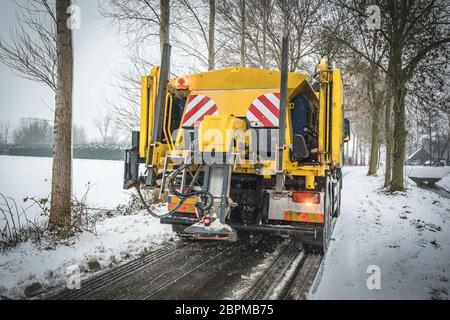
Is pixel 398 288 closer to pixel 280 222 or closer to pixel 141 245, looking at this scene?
pixel 280 222

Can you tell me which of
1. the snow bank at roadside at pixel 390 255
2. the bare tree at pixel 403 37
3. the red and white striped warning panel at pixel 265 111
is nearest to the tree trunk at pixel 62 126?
the red and white striped warning panel at pixel 265 111

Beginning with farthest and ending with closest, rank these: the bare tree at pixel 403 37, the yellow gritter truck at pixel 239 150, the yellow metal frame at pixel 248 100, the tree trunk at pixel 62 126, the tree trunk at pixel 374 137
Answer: the tree trunk at pixel 374 137 < the bare tree at pixel 403 37 < the tree trunk at pixel 62 126 < the yellow metal frame at pixel 248 100 < the yellow gritter truck at pixel 239 150

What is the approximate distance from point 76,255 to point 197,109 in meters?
2.75

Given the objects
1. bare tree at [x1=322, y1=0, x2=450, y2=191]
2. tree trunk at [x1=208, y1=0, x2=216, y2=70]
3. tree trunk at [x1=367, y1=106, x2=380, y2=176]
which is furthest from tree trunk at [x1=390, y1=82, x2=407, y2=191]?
tree trunk at [x1=208, y1=0, x2=216, y2=70]

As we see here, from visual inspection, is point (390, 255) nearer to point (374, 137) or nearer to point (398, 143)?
point (398, 143)

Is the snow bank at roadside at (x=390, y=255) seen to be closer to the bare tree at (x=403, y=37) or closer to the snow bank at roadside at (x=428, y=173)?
the bare tree at (x=403, y=37)

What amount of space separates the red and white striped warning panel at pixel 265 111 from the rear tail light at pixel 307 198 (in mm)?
1116

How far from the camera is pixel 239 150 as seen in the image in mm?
4164

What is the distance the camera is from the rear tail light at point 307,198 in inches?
169

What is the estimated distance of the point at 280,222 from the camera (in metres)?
4.46

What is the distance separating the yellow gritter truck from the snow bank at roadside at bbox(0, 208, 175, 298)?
67 cm

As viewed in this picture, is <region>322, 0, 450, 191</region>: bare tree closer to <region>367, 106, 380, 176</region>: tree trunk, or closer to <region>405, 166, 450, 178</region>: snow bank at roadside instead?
<region>367, 106, 380, 176</region>: tree trunk
